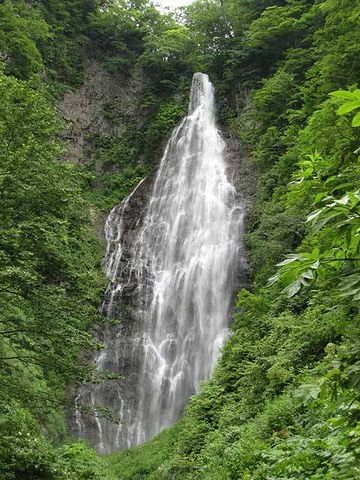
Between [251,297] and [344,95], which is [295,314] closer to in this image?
[251,297]

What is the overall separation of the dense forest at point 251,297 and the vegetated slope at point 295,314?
2 centimetres

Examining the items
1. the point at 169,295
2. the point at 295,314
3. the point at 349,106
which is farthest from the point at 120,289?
the point at 349,106

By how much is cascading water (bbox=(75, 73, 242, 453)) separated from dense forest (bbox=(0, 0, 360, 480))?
4.04ft

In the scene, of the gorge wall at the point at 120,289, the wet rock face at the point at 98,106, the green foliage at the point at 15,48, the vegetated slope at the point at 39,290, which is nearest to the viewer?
the vegetated slope at the point at 39,290

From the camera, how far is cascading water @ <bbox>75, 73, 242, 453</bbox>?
16.8m

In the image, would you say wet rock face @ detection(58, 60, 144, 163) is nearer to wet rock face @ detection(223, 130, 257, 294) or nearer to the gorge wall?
the gorge wall

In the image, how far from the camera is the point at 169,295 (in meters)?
20.2

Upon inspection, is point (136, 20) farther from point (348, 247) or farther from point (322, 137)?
point (348, 247)

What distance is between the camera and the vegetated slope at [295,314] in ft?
5.56

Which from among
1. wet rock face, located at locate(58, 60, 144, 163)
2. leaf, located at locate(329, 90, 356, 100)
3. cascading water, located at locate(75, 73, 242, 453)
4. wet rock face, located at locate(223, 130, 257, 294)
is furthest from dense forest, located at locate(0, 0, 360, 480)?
wet rock face, located at locate(58, 60, 144, 163)

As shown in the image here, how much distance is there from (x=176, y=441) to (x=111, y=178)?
20.1 metres

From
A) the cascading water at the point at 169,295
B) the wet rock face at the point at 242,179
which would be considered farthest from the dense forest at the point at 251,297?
the cascading water at the point at 169,295

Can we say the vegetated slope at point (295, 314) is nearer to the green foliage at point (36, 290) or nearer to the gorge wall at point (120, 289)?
the gorge wall at point (120, 289)

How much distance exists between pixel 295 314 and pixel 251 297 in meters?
1.88
